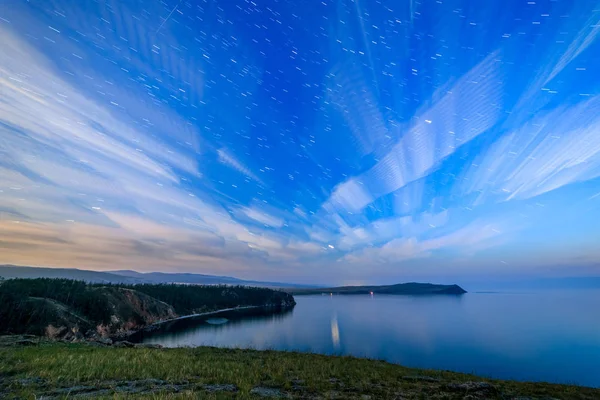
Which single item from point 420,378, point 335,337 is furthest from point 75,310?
point 420,378

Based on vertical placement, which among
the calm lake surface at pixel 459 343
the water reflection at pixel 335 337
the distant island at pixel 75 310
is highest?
the distant island at pixel 75 310

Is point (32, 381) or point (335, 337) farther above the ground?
point (32, 381)

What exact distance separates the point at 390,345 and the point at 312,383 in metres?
77.1

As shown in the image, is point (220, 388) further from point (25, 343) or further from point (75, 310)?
point (75, 310)

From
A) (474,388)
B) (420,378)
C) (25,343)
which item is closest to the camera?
(474,388)

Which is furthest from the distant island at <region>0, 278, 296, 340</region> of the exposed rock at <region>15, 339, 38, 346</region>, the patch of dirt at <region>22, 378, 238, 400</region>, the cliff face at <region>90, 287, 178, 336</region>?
the patch of dirt at <region>22, 378, 238, 400</region>

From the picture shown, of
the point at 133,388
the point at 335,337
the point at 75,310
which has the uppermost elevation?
the point at 133,388

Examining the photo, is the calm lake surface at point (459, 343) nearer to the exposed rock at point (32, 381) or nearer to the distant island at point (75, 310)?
the distant island at point (75, 310)

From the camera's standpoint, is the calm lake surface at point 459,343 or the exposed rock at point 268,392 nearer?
the exposed rock at point 268,392

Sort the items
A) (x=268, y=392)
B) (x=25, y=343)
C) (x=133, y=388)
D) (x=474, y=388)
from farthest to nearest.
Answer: (x=25, y=343), (x=474, y=388), (x=268, y=392), (x=133, y=388)

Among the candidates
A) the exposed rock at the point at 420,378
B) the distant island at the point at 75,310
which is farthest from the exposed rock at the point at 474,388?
the distant island at the point at 75,310

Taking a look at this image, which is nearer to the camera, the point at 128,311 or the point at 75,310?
the point at 75,310

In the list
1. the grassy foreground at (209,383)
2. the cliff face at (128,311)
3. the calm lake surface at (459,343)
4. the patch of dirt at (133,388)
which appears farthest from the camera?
the cliff face at (128,311)

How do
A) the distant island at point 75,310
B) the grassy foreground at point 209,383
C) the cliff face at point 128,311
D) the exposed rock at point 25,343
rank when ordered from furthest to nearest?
the cliff face at point 128,311 < the distant island at point 75,310 < the exposed rock at point 25,343 < the grassy foreground at point 209,383
